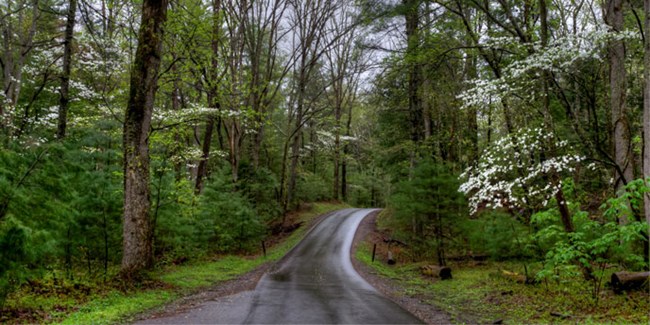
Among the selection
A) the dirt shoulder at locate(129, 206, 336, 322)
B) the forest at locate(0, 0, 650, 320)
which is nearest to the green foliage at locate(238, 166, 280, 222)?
the forest at locate(0, 0, 650, 320)

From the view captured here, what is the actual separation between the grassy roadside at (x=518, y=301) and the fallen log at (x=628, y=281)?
0.62 ft

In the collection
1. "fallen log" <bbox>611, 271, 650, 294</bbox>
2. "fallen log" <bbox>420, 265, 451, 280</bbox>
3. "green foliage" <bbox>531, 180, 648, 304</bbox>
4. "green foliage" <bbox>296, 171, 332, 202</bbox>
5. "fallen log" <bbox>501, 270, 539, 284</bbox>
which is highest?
"green foliage" <bbox>296, 171, 332, 202</bbox>

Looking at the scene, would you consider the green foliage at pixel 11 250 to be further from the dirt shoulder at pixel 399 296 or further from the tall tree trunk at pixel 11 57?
the tall tree trunk at pixel 11 57

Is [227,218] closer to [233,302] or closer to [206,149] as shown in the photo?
[206,149]

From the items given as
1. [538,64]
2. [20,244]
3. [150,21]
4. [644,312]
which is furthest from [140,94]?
[644,312]

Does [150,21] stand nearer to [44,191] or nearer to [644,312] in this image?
[44,191]

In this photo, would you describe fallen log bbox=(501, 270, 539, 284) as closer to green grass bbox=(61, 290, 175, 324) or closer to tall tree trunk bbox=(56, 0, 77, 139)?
green grass bbox=(61, 290, 175, 324)

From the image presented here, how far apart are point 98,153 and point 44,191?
532 centimetres

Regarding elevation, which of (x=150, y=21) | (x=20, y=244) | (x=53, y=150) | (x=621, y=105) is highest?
(x=150, y=21)

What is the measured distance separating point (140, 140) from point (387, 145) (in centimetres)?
1582

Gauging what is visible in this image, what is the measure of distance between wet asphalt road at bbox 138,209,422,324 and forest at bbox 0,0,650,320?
2744 mm

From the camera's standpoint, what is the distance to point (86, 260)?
11500 millimetres

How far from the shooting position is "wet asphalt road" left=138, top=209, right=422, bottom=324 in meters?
7.08

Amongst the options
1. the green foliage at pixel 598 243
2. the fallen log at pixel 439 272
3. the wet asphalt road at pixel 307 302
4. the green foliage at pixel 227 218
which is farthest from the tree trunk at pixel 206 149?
the green foliage at pixel 598 243
